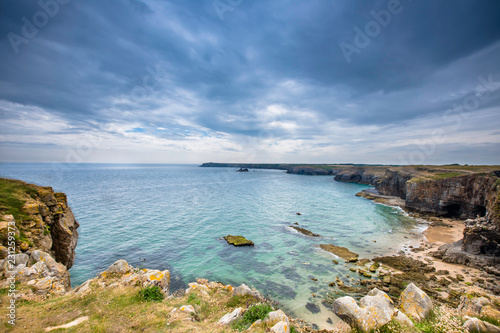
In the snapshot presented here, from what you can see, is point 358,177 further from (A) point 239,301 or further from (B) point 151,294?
(B) point 151,294

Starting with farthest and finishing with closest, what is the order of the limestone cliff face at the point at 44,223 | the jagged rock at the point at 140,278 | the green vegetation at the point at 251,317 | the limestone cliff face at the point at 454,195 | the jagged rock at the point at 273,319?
Result: the limestone cliff face at the point at 454,195, the limestone cliff face at the point at 44,223, the jagged rock at the point at 140,278, the green vegetation at the point at 251,317, the jagged rock at the point at 273,319

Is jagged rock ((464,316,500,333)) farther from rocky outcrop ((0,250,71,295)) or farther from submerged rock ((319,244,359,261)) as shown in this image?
rocky outcrop ((0,250,71,295))

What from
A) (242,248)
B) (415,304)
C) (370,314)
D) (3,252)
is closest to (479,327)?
(415,304)

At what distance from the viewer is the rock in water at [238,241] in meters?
30.4

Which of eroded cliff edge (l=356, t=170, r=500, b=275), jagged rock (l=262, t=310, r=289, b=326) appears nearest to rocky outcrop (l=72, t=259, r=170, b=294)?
jagged rock (l=262, t=310, r=289, b=326)

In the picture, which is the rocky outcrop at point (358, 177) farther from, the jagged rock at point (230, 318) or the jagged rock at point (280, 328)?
the jagged rock at point (280, 328)

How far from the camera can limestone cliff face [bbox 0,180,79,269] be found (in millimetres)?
13820

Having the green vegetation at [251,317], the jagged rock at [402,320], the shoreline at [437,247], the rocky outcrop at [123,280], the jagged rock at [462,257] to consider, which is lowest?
the shoreline at [437,247]

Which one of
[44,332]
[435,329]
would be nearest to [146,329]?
[44,332]

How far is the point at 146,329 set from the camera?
29.4 feet

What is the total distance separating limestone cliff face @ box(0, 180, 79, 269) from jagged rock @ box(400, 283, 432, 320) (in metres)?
24.7

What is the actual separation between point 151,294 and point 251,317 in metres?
6.68

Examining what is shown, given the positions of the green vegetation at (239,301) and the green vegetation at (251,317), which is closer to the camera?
the green vegetation at (251,317)

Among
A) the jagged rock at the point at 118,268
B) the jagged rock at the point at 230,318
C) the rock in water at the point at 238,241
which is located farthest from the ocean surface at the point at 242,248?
the jagged rock at the point at 230,318
